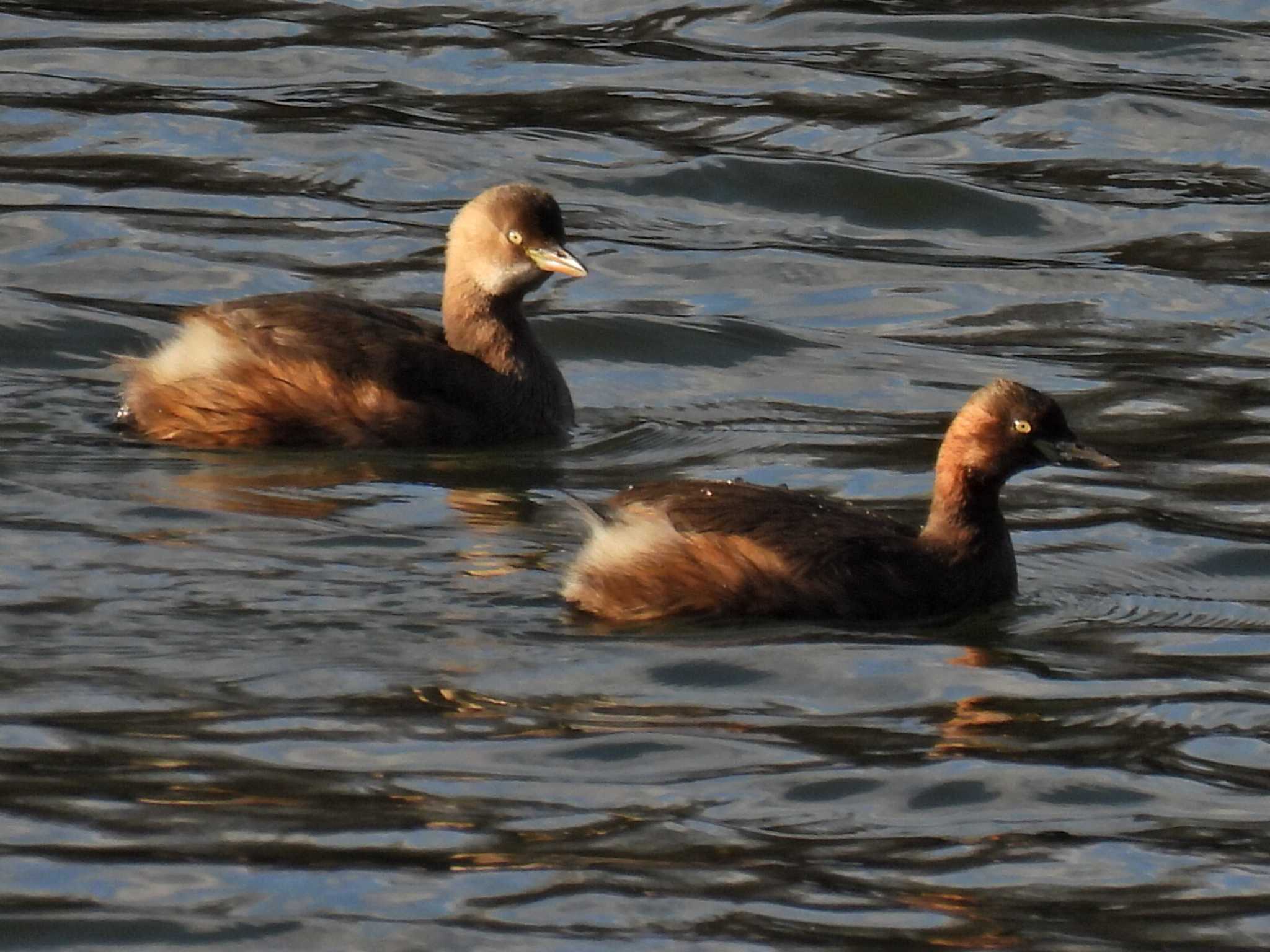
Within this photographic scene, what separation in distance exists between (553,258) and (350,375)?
940mm

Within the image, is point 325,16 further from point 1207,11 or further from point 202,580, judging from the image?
point 202,580

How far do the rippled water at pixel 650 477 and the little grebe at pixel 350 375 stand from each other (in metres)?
0.15

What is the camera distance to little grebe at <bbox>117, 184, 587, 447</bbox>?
9570 mm

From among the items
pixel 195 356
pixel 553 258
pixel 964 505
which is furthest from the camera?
pixel 553 258

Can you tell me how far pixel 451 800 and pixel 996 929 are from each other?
1.21 metres

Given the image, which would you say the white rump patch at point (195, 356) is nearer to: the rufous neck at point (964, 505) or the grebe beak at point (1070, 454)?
the rufous neck at point (964, 505)

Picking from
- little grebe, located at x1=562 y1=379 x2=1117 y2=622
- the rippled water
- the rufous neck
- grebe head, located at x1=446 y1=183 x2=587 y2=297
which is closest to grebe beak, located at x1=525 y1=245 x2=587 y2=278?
grebe head, located at x1=446 y1=183 x2=587 y2=297

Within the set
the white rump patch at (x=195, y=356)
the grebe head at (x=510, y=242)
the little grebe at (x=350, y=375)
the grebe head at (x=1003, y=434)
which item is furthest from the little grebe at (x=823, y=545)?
the grebe head at (x=510, y=242)

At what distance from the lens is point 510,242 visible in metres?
10.2

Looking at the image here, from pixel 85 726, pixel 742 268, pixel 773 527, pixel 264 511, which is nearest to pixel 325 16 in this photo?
pixel 742 268

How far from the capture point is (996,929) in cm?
566

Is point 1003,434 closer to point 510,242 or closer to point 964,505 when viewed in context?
point 964,505

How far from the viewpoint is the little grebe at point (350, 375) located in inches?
377

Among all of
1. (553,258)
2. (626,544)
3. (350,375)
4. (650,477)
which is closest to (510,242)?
(553,258)
